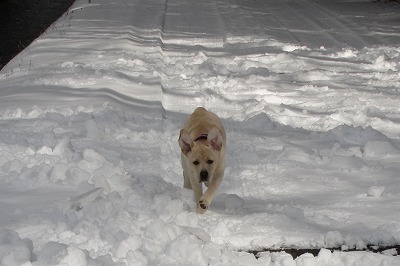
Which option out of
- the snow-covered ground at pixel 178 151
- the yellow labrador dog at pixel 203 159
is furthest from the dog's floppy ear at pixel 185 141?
the snow-covered ground at pixel 178 151

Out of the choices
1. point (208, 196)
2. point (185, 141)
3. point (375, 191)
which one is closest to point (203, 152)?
point (185, 141)

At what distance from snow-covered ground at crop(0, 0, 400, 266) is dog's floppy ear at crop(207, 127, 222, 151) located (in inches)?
19.1

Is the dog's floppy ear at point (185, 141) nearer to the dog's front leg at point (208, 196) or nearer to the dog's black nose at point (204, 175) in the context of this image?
the dog's black nose at point (204, 175)

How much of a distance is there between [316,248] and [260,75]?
22.4 feet

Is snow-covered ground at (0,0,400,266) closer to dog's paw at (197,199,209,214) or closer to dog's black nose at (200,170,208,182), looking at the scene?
dog's paw at (197,199,209,214)

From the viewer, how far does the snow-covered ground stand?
5434 millimetres

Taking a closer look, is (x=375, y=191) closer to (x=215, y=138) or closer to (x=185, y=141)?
(x=215, y=138)

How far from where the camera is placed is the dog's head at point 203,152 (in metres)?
6.02

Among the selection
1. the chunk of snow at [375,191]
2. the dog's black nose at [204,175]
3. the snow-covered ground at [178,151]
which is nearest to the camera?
the snow-covered ground at [178,151]

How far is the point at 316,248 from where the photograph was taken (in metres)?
5.55

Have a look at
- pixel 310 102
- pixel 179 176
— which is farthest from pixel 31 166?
pixel 310 102

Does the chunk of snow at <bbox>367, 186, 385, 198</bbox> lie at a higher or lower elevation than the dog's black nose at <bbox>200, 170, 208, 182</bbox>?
lower

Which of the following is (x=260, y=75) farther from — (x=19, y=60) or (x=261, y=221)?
(x=261, y=221)

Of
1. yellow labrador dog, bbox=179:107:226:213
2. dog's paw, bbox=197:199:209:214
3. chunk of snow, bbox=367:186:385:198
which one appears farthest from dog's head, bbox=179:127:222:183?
chunk of snow, bbox=367:186:385:198
